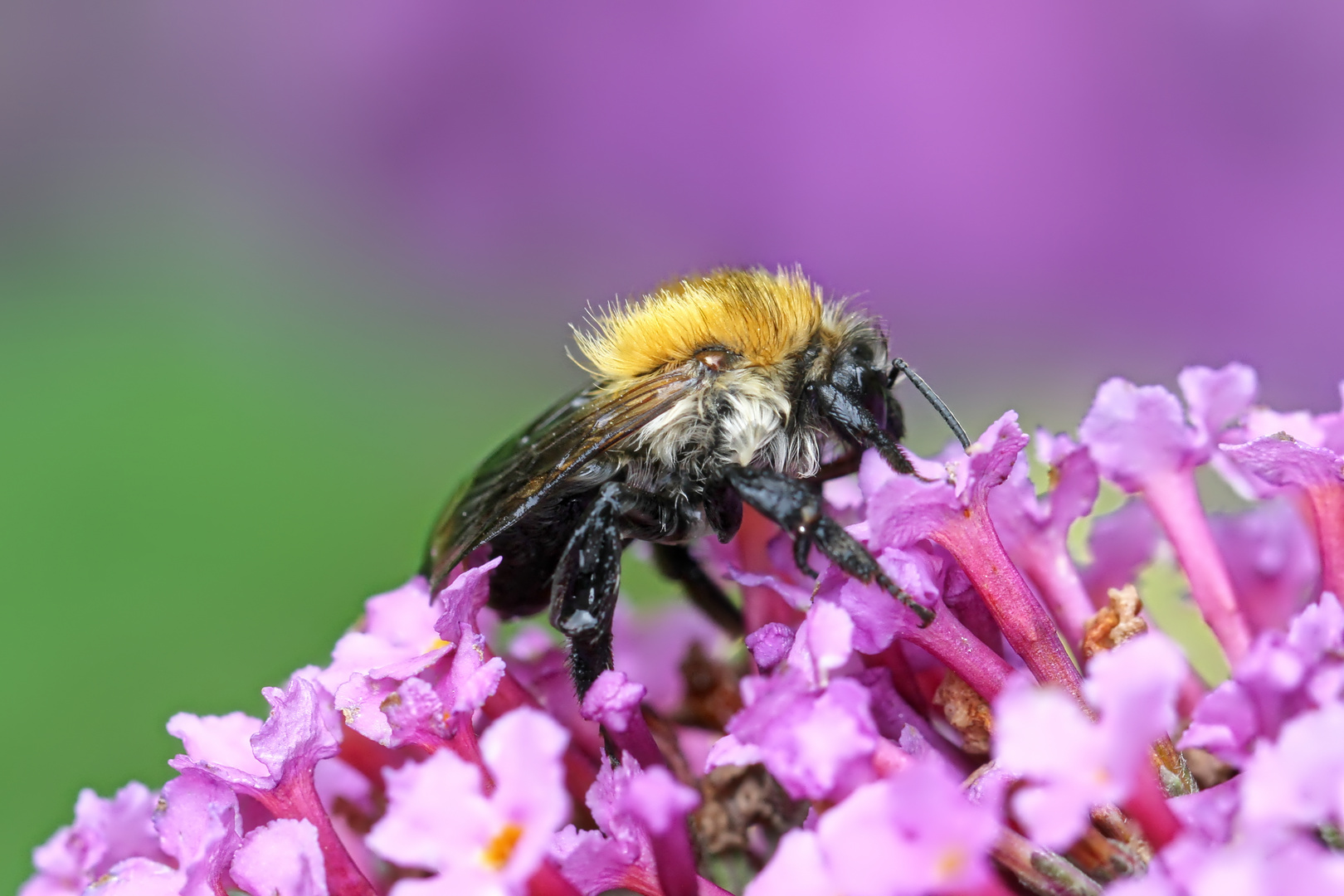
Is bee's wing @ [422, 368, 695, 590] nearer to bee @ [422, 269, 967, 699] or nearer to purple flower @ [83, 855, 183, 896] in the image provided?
bee @ [422, 269, 967, 699]

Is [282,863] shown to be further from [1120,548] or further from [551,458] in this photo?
[1120,548]

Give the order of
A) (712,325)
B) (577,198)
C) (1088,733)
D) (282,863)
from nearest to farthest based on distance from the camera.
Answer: (1088,733) → (282,863) → (712,325) → (577,198)

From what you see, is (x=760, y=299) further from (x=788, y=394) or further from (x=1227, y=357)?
(x=1227, y=357)

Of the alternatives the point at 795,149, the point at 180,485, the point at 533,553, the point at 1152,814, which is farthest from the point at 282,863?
the point at 795,149

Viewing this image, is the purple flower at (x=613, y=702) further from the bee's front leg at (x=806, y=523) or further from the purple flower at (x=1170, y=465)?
the purple flower at (x=1170, y=465)

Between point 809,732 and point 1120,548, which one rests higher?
point 809,732

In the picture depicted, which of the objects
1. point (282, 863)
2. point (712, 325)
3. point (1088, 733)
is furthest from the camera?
point (712, 325)

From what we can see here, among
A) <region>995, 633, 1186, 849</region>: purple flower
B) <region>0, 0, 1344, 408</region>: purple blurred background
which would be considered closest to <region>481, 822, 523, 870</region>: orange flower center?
<region>995, 633, 1186, 849</region>: purple flower
